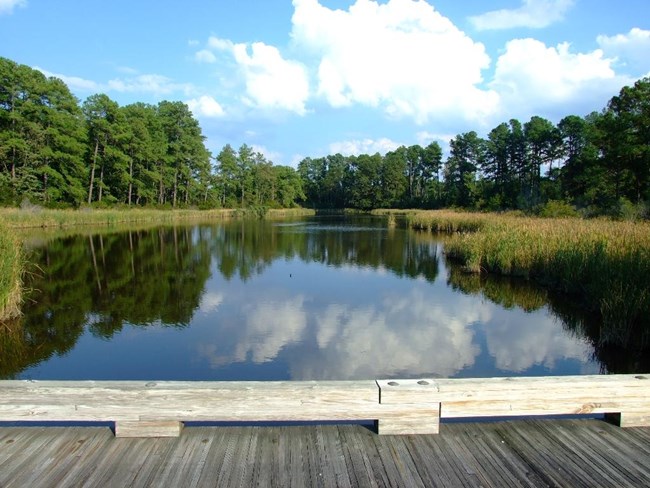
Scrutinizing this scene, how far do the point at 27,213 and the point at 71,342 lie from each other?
26.2 meters

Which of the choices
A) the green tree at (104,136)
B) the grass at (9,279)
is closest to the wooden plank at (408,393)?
the grass at (9,279)

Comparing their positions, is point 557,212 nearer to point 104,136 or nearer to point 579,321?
point 579,321

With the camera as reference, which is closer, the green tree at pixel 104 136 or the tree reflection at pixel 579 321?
the tree reflection at pixel 579 321

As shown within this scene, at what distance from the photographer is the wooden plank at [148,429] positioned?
3035 mm

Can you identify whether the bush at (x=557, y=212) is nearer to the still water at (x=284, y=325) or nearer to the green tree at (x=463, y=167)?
the still water at (x=284, y=325)

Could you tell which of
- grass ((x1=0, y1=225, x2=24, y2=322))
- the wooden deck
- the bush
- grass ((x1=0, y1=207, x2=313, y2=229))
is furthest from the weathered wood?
the bush

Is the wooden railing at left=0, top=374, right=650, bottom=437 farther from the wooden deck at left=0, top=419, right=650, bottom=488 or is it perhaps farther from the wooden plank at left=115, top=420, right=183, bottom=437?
the wooden deck at left=0, top=419, right=650, bottom=488

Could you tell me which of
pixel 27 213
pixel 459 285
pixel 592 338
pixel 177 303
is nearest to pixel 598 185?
pixel 459 285

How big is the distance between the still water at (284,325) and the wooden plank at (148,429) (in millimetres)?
3242

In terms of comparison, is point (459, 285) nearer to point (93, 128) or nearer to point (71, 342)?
point (71, 342)

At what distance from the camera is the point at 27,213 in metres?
28.6

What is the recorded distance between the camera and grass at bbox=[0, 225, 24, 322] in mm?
8219

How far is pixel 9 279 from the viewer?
8352 millimetres

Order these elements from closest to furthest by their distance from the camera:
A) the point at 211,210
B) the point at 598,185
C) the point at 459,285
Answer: the point at 459,285
the point at 598,185
the point at 211,210
